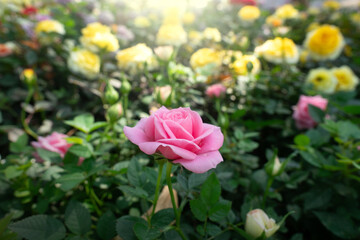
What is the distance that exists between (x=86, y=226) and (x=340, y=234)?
588 millimetres

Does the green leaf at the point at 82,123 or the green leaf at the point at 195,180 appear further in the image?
the green leaf at the point at 82,123

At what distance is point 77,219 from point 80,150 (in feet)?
0.47

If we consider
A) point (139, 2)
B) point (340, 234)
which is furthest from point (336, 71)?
point (139, 2)

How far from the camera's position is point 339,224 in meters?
0.62

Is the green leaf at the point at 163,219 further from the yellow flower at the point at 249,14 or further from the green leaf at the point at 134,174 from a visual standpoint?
the yellow flower at the point at 249,14

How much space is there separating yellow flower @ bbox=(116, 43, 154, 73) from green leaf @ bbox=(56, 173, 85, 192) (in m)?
0.43

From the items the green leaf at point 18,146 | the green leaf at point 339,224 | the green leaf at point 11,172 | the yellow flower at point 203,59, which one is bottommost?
the green leaf at point 339,224

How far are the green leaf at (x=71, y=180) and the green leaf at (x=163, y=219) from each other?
18 centimetres

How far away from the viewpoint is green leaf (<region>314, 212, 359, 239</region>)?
1.99ft

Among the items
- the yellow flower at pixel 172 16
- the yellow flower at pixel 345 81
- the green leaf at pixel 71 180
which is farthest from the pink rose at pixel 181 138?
the yellow flower at pixel 172 16

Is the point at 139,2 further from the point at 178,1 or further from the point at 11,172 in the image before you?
the point at 11,172

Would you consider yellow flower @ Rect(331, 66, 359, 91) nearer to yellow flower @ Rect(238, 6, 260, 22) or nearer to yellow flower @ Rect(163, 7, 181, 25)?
yellow flower @ Rect(238, 6, 260, 22)

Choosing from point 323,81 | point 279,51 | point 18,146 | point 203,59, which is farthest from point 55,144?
point 323,81

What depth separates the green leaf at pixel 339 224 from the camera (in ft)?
1.99
